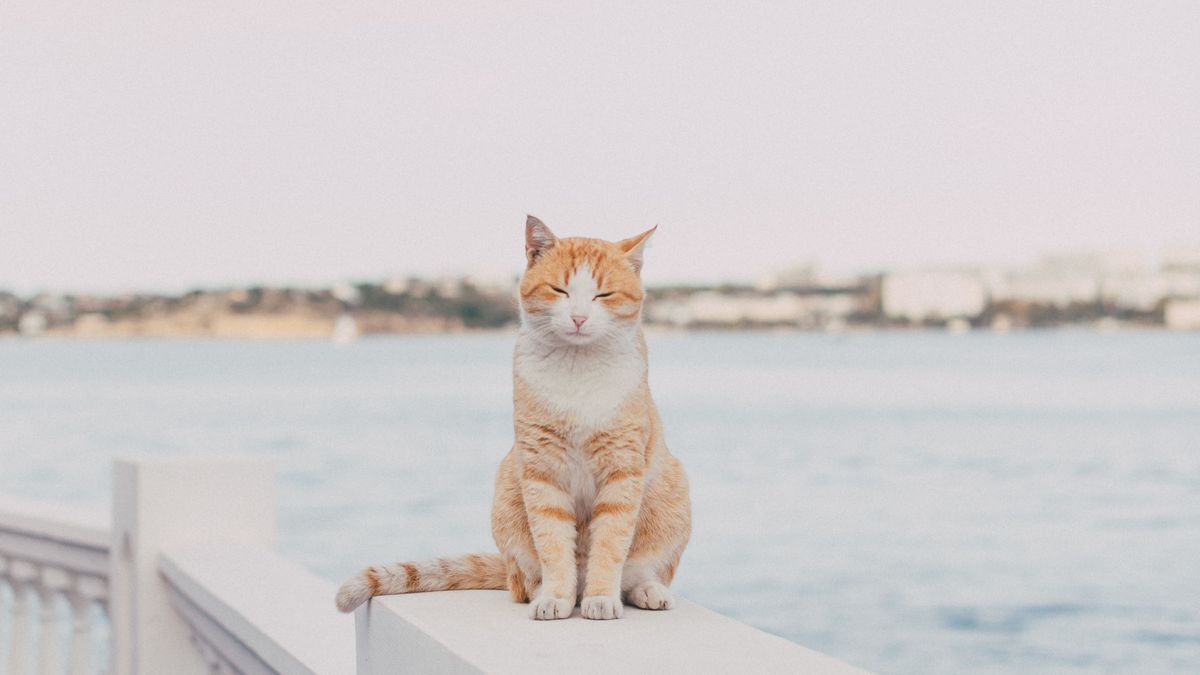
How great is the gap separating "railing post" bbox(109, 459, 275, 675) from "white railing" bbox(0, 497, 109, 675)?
19 centimetres

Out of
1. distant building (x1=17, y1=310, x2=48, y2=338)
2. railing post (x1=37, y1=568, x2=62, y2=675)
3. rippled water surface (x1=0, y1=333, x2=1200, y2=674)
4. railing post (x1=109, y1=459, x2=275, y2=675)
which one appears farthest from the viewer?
distant building (x1=17, y1=310, x2=48, y2=338)

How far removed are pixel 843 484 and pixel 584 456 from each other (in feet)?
75.1

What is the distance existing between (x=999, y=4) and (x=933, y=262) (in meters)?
7.92

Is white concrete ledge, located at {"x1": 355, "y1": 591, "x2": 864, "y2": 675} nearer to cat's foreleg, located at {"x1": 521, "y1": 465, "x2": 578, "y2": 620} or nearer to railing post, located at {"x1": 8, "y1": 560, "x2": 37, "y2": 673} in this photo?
cat's foreleg, located at {"x1": 521, "y1": 465, "x2": 578, "y2": 620}

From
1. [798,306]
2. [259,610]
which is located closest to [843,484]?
[798,306]

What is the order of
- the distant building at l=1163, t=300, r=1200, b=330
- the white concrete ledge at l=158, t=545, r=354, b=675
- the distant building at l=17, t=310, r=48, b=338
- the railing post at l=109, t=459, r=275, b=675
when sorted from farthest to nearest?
1. the distant building at l=1163, t=300, r=1200, b=330
2. the distant building at l=17, t=310, r=48, b=338
3. the railing post at l=109, t=459, r=275, b=675
4. the white concrete ledge at l=158, t=545, r=354, b=675

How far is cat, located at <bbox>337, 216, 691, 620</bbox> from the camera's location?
3.83ft

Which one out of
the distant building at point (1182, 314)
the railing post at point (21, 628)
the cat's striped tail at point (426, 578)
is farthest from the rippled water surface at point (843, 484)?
the cat's striped tail at point (426, 578)

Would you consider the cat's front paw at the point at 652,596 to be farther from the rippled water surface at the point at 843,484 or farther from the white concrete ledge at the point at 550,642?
the rippled water surface at the point at 843,484

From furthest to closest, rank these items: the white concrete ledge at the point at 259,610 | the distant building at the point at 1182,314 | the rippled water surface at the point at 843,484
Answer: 1. the distant building at the point at 1182,314
2. the rippled water surface at the point at 843,484
3. the white concrete ledge at the point at 259,610

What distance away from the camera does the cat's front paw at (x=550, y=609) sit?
1143mm

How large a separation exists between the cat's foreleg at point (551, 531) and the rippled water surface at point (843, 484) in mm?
12126

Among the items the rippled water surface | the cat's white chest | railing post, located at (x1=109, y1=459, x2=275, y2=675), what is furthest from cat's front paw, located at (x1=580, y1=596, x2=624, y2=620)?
the rippled water surface

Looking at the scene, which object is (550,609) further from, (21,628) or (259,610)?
→ (21,628)
